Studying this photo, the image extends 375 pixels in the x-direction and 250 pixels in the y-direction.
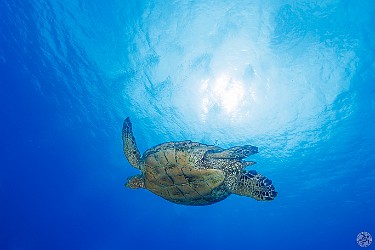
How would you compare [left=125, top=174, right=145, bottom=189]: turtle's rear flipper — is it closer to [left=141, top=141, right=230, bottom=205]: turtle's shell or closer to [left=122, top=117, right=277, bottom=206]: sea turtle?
[left=141, top=141, right=230, bottom=205]: turtle's shell

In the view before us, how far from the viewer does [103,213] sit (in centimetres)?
5466

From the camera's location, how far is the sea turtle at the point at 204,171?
5.82 metres

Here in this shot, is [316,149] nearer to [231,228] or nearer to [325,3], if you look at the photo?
[325,3]

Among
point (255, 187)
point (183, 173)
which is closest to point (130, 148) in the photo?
point (183, 173)

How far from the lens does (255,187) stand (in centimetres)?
590

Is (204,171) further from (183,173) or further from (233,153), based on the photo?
(233,153)

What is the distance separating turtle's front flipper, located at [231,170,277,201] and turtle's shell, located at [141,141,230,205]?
1.35 ft

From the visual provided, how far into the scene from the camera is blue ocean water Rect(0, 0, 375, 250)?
13.3 m

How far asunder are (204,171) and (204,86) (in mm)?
11189

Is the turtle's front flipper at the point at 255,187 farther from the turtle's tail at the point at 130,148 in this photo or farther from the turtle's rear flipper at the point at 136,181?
the turtle's tail at the point at 130,148

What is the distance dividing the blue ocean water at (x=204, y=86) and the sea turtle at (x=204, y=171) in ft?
29.7

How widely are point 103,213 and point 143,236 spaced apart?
20.1 metres

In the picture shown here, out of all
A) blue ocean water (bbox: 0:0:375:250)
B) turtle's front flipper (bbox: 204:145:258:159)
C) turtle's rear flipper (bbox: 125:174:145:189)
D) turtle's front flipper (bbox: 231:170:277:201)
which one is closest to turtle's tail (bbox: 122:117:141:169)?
turtle's rear flipper (bbox: 125:174:145:189)

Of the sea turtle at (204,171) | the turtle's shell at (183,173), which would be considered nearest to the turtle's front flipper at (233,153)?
the sea turtle at (204,171)
